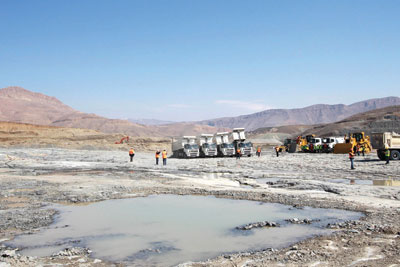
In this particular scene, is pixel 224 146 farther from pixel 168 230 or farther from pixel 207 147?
pixel 168 230

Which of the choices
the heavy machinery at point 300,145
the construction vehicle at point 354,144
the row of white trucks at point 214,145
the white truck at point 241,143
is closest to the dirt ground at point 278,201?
the construction vehicle at point 354,144

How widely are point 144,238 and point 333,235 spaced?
4039 millimetres

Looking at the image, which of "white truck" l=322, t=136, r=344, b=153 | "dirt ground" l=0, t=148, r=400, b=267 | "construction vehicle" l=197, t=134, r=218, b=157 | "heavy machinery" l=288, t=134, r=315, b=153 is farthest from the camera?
"heavy machinery" l=288, t=134, r=315, b=153

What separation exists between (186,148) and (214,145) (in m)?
3.22

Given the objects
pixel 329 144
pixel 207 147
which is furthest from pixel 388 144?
pixel 207 147

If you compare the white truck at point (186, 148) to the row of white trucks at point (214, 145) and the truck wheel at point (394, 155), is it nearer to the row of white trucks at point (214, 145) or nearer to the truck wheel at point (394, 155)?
the row of white trucks at point (214, 145)

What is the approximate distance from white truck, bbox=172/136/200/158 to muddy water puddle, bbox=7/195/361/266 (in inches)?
1151

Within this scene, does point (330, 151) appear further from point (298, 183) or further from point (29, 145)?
point (29, 145)

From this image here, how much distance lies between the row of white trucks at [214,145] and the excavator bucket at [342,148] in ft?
29.3

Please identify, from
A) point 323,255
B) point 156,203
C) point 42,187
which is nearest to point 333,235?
point 323,255

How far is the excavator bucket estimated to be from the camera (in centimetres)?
4031

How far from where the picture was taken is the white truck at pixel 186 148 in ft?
139

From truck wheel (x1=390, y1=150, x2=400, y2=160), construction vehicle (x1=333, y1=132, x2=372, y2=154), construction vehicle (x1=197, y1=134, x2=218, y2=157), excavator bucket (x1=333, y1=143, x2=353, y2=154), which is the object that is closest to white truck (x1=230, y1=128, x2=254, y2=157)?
construction vehicle (x1=197, y1=134, x2=218, y2=157)

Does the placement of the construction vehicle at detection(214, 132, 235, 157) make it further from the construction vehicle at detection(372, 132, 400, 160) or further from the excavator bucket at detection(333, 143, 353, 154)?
the construction vehicle at detection(372, 132, 400, 160)
